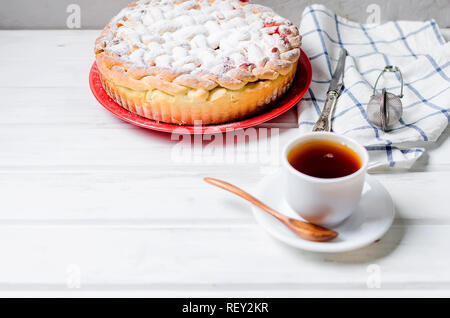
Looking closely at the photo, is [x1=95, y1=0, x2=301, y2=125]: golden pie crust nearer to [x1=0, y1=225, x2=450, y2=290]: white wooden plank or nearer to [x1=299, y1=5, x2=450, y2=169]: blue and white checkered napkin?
[x1=299, y1=5, x2=450, y2=169]: blue and white checkered napkin

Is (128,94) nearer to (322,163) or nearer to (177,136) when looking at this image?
(177,136)

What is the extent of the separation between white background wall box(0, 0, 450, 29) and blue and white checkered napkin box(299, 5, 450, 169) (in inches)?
3.3

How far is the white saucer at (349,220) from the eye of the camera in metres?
0.59

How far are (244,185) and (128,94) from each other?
0.83 feet

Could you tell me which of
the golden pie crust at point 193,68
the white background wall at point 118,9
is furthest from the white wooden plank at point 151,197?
the white background wall at point 118,9

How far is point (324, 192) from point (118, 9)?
2.77 ft

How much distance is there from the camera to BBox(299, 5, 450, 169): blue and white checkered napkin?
0.78 meters

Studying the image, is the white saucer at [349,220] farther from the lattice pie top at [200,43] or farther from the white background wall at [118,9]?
the white background wall at [118,9]

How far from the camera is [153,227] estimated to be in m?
0.66

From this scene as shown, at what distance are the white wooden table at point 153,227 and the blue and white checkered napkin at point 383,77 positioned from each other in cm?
4

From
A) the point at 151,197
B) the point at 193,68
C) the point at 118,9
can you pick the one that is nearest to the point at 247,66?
the point at 193,68

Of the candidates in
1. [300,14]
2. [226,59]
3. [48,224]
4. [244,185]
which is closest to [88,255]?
[48,224]

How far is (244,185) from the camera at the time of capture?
2.42 ft

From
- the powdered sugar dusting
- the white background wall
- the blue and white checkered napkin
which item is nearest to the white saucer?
the blue and white checkered napkin
